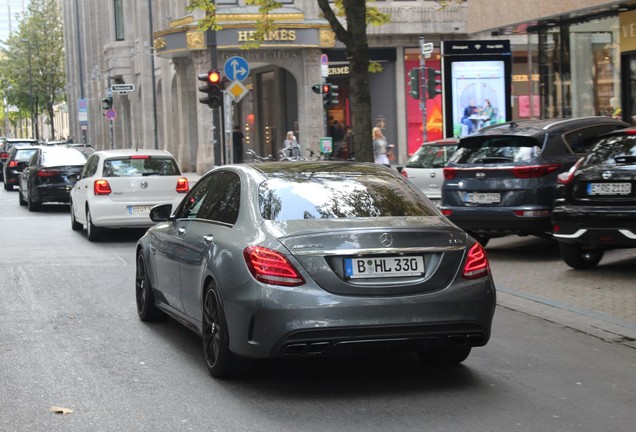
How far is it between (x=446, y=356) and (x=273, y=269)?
Answer: 159cm

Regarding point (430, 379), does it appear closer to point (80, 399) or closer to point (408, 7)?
point (80, 399)

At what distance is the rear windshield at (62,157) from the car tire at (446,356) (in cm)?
2000

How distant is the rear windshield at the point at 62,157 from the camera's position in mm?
26781

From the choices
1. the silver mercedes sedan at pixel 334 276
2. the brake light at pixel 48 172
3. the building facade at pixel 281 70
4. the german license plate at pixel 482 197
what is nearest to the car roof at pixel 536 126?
the german license plate at pixel 482 197

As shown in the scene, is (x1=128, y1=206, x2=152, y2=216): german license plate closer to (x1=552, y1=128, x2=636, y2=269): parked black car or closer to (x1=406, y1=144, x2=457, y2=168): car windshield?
(x1=406, y1=144, x2=457, y2=168): car windshield

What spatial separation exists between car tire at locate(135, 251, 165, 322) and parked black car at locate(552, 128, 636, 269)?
16.3ft

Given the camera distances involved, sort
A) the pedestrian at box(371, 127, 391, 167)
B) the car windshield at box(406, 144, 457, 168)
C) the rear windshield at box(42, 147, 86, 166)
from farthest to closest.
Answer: the pedestrian at box(371, 127, 391, 167) < the rear windshield at box(42, 147, 86, 166) < the car windshield at box(406, 144, 457, 168)

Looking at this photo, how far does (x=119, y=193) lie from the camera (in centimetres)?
1867

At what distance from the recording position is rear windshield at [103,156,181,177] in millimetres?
18828

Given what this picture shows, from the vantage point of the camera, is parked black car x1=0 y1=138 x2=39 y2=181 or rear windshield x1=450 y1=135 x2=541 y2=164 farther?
parked black car x1=0 y1=138 x2=39 y2=181

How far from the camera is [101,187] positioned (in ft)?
61.5

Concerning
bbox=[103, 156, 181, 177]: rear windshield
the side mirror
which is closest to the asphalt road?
the side mirror

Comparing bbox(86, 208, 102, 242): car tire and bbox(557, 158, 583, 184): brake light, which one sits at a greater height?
bbox(557, 158, 583, 184): brake light

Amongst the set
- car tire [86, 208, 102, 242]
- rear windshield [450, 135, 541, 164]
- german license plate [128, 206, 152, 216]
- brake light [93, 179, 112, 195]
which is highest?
rear windshield [450, 135, 541, 164]
